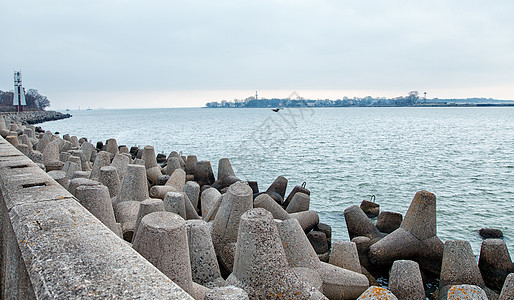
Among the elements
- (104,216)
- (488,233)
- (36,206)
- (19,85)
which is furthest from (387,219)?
(19,85)

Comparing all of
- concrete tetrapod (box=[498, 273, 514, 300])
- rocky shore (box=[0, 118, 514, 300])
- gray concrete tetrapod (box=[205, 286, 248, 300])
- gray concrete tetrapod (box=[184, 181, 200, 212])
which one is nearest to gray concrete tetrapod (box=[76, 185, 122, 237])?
rocky shore (box=[0, 118, 514, 300])

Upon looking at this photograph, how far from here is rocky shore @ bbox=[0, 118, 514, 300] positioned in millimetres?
2904

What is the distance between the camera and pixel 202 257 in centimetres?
353

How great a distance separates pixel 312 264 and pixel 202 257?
1.28m

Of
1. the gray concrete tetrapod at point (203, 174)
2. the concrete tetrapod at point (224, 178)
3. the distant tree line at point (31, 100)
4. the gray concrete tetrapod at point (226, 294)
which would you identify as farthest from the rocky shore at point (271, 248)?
the distant tree line at point (31, 100)

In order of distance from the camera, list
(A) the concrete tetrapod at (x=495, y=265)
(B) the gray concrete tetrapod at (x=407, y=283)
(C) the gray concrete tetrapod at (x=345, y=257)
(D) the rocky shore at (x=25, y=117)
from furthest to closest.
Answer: (D) the rocky shore at (x=25, y=117) < (A) the concrete tetrapod at (x=495, y=265) < (C) the gray concrete tetrapod at (x=345, y=257) < (B) the gray concrete tetrapod at (x=407, y=283)

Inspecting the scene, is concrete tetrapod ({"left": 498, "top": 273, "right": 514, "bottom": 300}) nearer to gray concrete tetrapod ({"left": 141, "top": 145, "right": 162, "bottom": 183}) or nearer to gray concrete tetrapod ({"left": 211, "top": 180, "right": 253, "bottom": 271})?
gray concrete tetrapod ({"left": 211, "top": 180, "right": 253, "bottom": 271})

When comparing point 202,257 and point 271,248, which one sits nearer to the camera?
point 271,248

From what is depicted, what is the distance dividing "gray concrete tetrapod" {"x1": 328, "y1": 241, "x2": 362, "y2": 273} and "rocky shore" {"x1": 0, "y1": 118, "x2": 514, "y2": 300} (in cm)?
1

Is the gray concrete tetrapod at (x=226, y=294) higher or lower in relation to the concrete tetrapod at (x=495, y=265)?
higher

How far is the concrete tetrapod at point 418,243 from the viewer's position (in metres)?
6.14

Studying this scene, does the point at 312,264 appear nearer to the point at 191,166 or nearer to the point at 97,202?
the point at 97,202

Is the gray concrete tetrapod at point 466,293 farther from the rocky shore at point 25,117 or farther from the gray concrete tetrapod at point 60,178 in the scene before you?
the rocky shore at point 25,117

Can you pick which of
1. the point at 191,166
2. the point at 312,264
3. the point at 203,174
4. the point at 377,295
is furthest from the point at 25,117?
the point at 377,295
